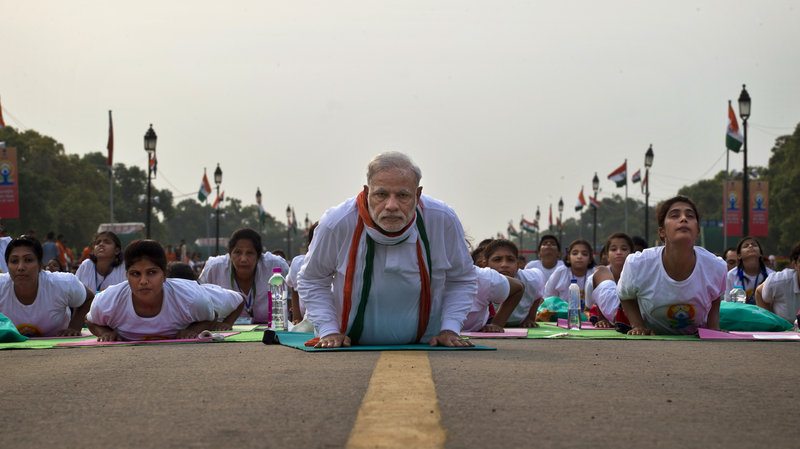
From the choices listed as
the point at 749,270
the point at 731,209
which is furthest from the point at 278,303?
the point at 731,209

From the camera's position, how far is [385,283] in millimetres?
9336

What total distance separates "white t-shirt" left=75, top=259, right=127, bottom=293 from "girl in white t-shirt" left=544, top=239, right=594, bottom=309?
249 inches

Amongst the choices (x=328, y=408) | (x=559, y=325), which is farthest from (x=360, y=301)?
(x=559, y=325)

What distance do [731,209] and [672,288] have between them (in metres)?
41.0

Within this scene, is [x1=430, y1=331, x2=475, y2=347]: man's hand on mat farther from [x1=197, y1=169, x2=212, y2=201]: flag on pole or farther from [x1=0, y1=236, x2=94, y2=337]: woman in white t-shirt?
[x1=197, y1=169, x2=212, y2=201]: flag on pole

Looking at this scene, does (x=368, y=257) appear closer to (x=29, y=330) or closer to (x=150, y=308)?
(x=150, y=308)

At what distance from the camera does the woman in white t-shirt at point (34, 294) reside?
12.9 meters

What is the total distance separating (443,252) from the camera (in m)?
9.44

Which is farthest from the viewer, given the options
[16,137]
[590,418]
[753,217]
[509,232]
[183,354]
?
[509,232]

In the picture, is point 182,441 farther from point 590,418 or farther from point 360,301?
point 360,301

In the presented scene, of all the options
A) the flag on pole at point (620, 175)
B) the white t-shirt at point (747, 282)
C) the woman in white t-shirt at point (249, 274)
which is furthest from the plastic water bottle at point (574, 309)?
the flag on pole at point (620, 175)

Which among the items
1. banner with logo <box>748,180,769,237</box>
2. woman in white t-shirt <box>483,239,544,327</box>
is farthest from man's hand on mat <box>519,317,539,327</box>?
banner with logo <box>748,180,769,237</box>

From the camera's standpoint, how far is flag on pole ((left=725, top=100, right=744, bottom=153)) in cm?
4431

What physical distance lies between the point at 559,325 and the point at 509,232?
132492mm
